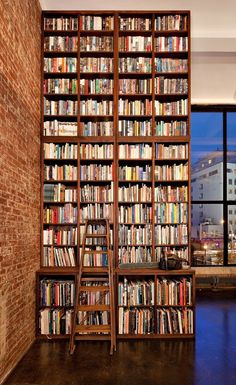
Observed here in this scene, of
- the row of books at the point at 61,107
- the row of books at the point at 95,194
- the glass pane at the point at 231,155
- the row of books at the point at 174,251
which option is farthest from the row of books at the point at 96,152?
the glass pane at the point at 231,155

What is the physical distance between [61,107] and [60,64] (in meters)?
0.62

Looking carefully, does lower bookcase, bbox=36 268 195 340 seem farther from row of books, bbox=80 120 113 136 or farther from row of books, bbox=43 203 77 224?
row of books, bbox=80 120 113 136

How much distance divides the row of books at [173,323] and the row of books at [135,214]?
1.29 metres

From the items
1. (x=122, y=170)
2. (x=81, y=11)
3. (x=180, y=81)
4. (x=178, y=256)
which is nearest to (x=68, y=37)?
(x=81, y=11)

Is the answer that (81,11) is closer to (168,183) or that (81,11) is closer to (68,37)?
(68,37)

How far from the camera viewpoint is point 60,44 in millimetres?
4852

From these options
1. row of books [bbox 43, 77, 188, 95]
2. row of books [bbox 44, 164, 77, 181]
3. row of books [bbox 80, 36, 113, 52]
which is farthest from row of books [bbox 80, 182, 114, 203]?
row of books [bbox 80, 36, 113, 52]

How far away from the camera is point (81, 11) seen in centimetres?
484

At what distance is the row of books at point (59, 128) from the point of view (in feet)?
15.8

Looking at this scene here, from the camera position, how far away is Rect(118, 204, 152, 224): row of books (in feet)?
15.7

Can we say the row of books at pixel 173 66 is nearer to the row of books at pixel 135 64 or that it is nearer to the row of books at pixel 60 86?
the row of books at pixel 135 64

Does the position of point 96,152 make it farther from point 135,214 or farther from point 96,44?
point 96,44

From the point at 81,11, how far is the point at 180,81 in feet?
5.76

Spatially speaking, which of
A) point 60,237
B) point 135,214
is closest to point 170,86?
point 135,214
